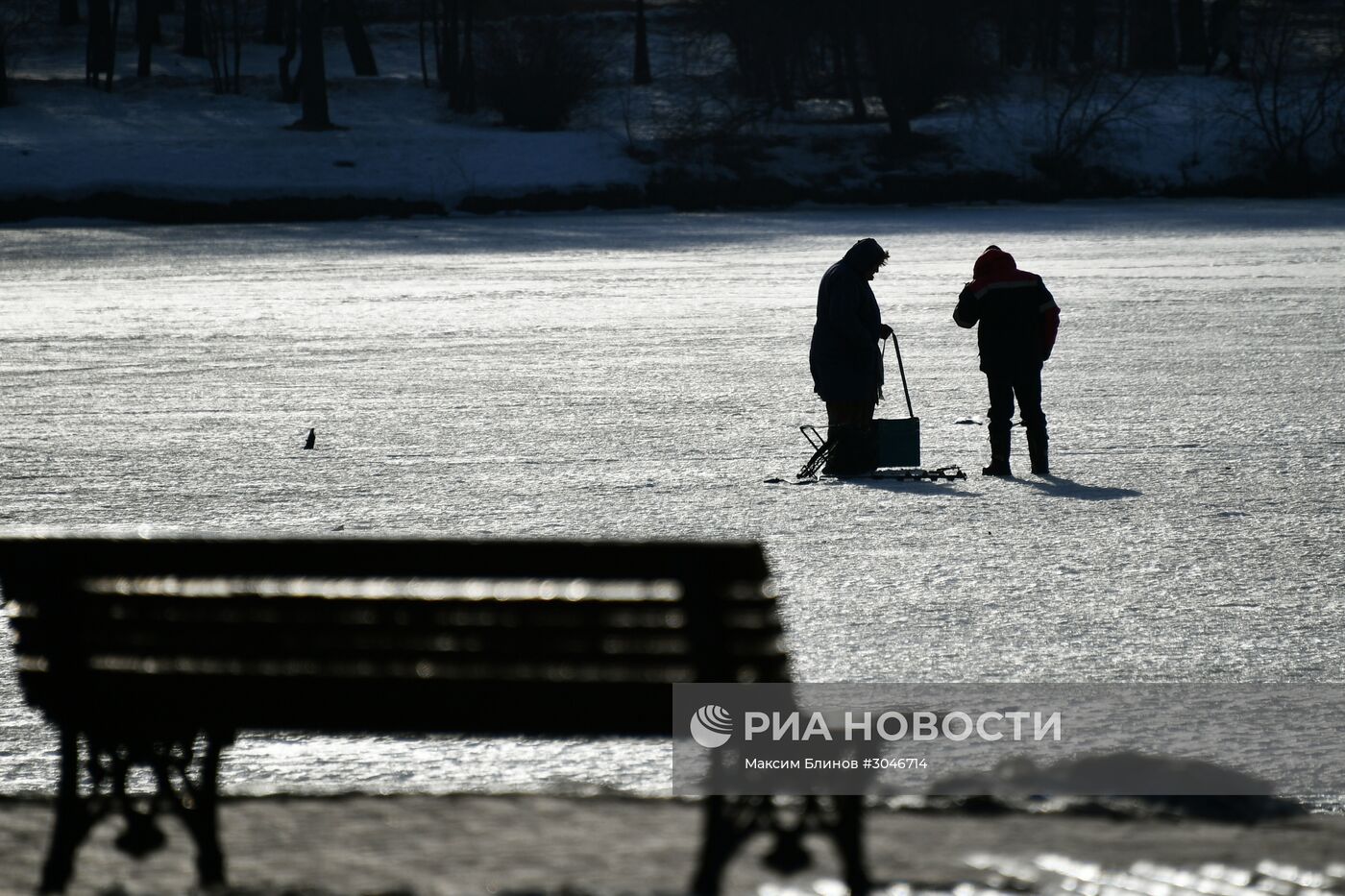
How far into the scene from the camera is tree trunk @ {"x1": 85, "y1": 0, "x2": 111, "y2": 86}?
175ft

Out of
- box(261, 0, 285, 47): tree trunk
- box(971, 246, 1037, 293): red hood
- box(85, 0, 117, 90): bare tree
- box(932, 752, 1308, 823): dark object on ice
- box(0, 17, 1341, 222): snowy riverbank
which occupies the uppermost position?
box(261, 0, 285, 47): tree trunk

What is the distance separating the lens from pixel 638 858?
331 cm

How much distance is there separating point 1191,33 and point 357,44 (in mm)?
27275

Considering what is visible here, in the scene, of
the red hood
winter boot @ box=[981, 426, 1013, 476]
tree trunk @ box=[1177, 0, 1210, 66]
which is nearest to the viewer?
winter boot @ box=[981, 426, 1013, 476]

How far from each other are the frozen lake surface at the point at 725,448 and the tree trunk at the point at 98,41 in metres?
31.3

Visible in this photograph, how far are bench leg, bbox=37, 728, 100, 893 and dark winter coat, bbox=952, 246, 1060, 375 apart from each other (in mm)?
6923

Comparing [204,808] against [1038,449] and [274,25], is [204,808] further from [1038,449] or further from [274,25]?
[274,25]

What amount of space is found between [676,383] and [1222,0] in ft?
160

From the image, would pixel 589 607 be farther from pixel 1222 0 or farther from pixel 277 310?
pixel 1222 0

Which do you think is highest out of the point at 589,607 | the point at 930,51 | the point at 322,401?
the point at 930,51

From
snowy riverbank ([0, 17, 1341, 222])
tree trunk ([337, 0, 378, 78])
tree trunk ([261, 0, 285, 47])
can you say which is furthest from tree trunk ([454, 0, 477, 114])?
tree trunk ([261, 0, 285, 47])

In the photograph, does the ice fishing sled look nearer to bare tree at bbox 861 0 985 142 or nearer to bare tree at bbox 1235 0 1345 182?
bare tree at bbox 1235 0 1345 182

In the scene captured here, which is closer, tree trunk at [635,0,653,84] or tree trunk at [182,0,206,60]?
tree trunk at [635,0,653,84]

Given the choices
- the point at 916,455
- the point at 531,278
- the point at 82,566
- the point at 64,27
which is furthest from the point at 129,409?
the point at 64,27
